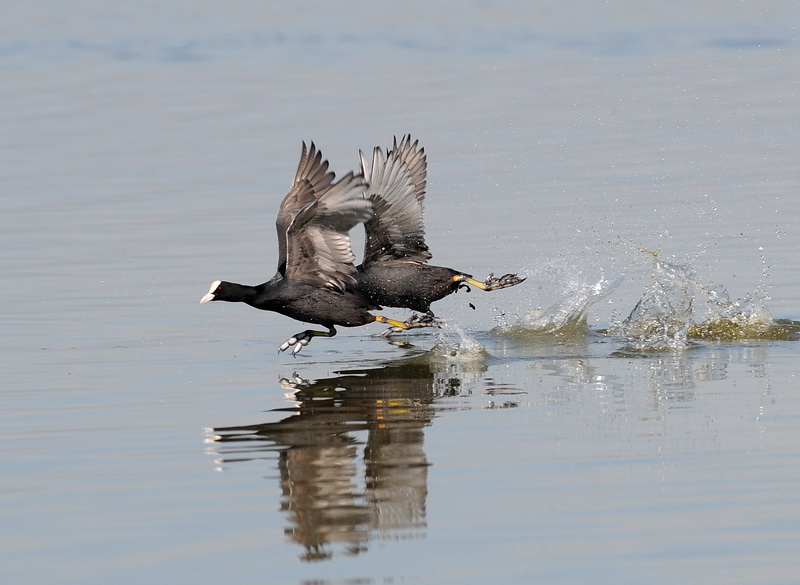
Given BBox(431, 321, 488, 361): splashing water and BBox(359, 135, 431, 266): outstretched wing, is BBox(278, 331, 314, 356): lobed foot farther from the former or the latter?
BBox(359, 135, 431, 266): outstretched wing

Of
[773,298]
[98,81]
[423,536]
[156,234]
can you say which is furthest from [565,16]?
[423,536]

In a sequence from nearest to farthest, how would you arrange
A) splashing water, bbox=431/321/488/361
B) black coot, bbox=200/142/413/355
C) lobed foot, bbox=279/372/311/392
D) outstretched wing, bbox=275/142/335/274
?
lobed foot, bbox=279/372/311/392 → black coot, bbox=200/142/413/355 → splashing water, bbox=431/321/488/361 → outstretched wing, bbox=275/142/335/274

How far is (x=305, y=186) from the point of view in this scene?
1165 cm

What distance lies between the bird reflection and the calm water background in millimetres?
26

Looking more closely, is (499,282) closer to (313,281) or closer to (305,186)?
(305,186)

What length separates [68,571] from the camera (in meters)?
5.94

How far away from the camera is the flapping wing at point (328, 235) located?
1029cm

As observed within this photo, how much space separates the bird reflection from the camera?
6426mm

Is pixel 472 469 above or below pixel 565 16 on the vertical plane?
below

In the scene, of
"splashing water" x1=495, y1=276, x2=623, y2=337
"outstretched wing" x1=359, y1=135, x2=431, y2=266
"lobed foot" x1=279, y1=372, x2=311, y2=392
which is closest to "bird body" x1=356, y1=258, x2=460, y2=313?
"outstretched wing" x1=359, y1=135, x2=431, y2=266

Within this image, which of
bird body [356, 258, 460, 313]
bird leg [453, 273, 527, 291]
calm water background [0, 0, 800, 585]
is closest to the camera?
calm water background [0, 0, 800, 585]

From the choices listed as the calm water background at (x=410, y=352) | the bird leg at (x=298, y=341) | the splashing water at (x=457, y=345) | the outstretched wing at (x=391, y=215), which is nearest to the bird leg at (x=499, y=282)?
the calm water background at (x=410, y=352)

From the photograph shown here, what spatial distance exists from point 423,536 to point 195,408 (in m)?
3.00

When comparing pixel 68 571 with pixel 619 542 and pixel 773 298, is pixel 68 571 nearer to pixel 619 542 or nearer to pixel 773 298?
pixel 619 542
